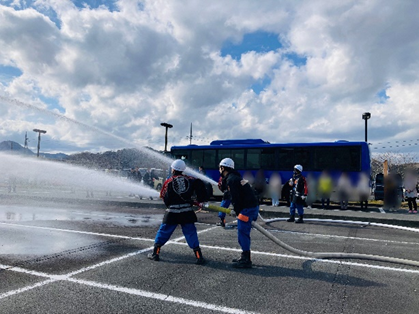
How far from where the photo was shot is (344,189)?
1453cm

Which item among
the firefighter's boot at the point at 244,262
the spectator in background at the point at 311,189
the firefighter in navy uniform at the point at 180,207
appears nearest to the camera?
the firefighter's boot at the point at 244,262

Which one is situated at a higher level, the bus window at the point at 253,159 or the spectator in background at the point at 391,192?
the bus window at the point at 253,159

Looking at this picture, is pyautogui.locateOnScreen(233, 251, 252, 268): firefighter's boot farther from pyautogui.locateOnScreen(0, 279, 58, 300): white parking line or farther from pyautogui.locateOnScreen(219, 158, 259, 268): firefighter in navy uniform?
pyautogui.locateOnScreen(0, 279, 58, 300): white parking line

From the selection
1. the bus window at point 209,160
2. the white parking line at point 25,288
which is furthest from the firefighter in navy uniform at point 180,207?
the bus window at point 209,160

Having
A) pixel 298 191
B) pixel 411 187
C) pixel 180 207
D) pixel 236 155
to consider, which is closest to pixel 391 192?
pixel 411 187

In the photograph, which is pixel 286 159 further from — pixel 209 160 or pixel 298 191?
pixel 298 191

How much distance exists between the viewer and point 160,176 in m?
20.0

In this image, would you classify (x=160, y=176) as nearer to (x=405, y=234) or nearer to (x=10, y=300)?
(x=405, y=234)

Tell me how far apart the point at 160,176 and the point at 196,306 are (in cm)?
1680

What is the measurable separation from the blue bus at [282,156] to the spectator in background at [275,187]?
29 cm

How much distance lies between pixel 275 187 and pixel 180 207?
1111 cm

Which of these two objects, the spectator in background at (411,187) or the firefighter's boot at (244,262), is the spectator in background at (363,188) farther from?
the firefighter's boot at (244,262)

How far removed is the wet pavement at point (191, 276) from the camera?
357 cm

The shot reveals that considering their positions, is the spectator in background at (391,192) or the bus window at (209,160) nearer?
the spectator in background at (391,192)
